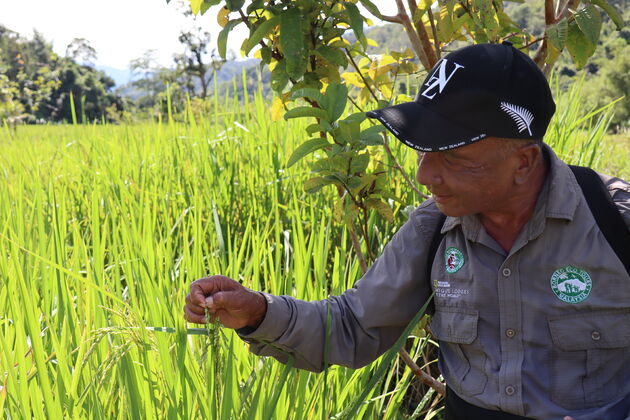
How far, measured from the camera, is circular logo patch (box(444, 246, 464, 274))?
1.22 metres

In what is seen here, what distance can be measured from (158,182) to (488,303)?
1930mm

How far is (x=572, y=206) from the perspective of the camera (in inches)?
43.8

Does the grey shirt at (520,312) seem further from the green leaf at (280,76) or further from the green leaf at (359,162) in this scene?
the green leaf at (280,76)

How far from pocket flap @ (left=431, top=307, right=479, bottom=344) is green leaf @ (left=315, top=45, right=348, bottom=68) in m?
0.59

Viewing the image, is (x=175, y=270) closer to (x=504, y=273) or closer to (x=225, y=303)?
(x=225, y=303)

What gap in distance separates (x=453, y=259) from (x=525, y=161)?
23 cm

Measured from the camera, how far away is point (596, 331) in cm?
108

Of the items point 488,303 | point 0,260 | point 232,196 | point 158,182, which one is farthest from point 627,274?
point 158,182

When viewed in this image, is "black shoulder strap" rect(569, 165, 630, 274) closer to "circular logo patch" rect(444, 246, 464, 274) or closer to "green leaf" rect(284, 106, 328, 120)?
"circular logo patch" rect(444, 246, 464, 274)

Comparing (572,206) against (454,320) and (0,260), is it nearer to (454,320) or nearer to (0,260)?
(454,320)

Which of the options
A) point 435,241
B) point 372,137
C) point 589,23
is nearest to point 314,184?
point 372,137

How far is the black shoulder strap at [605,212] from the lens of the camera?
1.08 metres

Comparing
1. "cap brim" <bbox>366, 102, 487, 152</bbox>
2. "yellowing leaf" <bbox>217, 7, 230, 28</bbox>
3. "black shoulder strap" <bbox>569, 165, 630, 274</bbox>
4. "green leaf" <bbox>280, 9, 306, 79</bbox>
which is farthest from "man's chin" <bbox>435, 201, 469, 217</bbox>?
"yellowing leaf" <bbox>217, 7, 230, 28</bbox>

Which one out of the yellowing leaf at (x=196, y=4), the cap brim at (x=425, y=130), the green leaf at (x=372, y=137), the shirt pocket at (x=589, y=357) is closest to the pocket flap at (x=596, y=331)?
the shirt pocket at (x=589, y=357)
